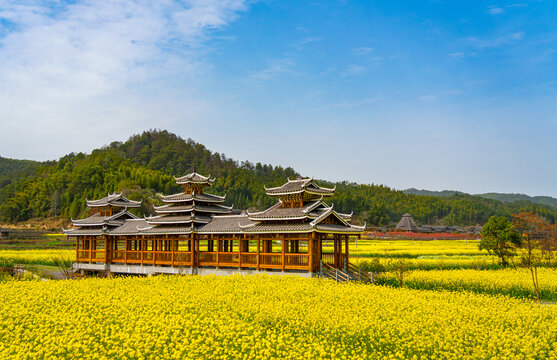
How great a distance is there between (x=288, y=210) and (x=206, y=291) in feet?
28.9

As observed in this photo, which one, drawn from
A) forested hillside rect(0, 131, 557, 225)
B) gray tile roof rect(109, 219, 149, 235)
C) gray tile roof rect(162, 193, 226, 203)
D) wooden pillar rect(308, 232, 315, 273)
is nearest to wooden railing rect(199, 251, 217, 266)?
gray tile roof rect(162, 193, 226, 203)

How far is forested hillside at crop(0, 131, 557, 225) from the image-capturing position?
111 m

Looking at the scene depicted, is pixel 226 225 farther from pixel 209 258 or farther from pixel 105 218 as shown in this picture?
pixel 105 218

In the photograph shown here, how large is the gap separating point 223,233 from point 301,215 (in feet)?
18.9

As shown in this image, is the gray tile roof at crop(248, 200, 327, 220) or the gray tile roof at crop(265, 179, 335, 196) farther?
the gray tile roof at crop(265, 179, 335, 196)

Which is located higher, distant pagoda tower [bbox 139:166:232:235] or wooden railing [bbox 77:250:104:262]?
distant pagoda tower [bbox 139:166:232:235]

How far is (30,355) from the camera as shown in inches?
399

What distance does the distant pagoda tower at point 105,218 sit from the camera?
35656 mm

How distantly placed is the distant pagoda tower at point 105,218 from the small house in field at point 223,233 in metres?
0.08

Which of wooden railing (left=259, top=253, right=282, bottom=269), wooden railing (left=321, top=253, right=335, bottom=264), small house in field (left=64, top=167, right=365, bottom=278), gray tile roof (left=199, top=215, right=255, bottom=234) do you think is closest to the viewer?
small house in field (left=64, top=167, right=365, bottom=278)

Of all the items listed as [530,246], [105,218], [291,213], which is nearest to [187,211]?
[291,213]

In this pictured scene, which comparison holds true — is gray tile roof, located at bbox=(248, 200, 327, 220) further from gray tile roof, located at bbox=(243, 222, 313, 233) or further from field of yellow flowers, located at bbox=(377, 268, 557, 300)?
field of yellow flowers, located at bbox=(377, 268, 557, 300)

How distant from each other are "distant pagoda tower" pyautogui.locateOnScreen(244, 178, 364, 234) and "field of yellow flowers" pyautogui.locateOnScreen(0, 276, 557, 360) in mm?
5248

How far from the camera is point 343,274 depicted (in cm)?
2497
